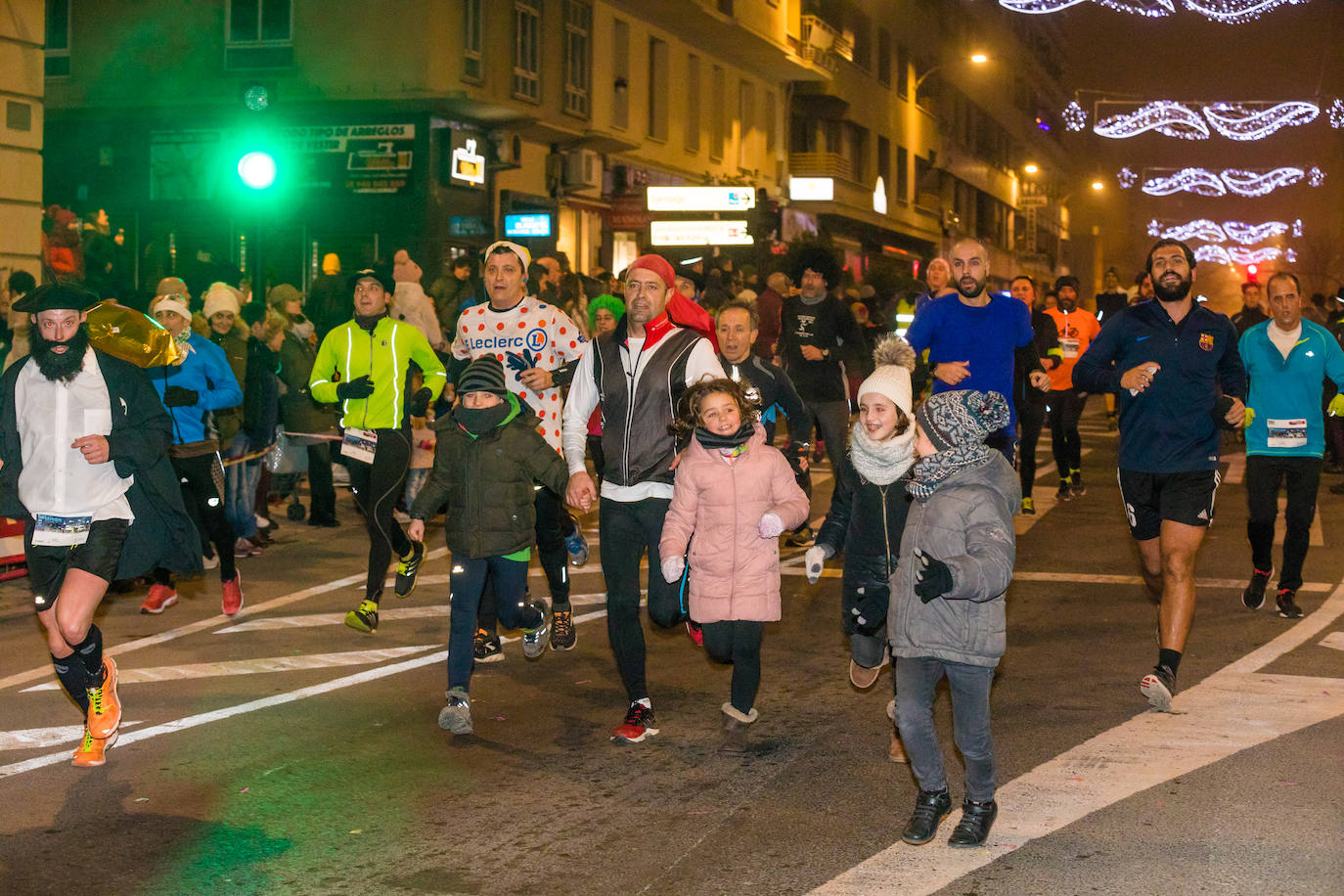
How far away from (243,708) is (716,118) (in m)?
32.0

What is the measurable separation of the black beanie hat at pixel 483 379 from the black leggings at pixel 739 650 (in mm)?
1472

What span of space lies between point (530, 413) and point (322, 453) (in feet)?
21.5

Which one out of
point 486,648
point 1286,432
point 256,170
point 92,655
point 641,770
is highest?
point 256,170

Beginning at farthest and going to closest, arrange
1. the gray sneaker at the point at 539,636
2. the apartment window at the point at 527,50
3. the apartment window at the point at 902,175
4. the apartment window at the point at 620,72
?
the apartment window at the point at 902,175 → the apartment window at the point at 620,72 → the apartment window at the point at 527,50 → the gray sneaker at the point at 539,636

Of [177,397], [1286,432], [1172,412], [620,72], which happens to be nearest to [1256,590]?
[1286,432]

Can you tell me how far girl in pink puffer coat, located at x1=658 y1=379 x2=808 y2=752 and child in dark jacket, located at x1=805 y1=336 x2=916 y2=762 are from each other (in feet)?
0.74

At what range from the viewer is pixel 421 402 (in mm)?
8648

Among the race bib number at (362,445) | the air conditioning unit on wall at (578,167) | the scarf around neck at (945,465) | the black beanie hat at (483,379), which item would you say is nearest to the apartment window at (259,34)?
the air conditioning unit on wall at (578,167)

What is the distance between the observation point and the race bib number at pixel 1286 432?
31.2 feet

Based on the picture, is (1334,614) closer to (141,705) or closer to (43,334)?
(141,705)

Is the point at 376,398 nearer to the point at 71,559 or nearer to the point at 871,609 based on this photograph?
the point at 71,559

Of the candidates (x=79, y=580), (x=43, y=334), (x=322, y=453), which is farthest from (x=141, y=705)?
(x=322, y=453)

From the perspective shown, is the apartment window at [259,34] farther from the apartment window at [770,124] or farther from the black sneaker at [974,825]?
the black sneaker at [974,825]

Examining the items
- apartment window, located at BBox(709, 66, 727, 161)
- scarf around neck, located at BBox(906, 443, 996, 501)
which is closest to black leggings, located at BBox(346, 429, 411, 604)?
scarf around neck, located at BBox(906, 443, 996, 501)
